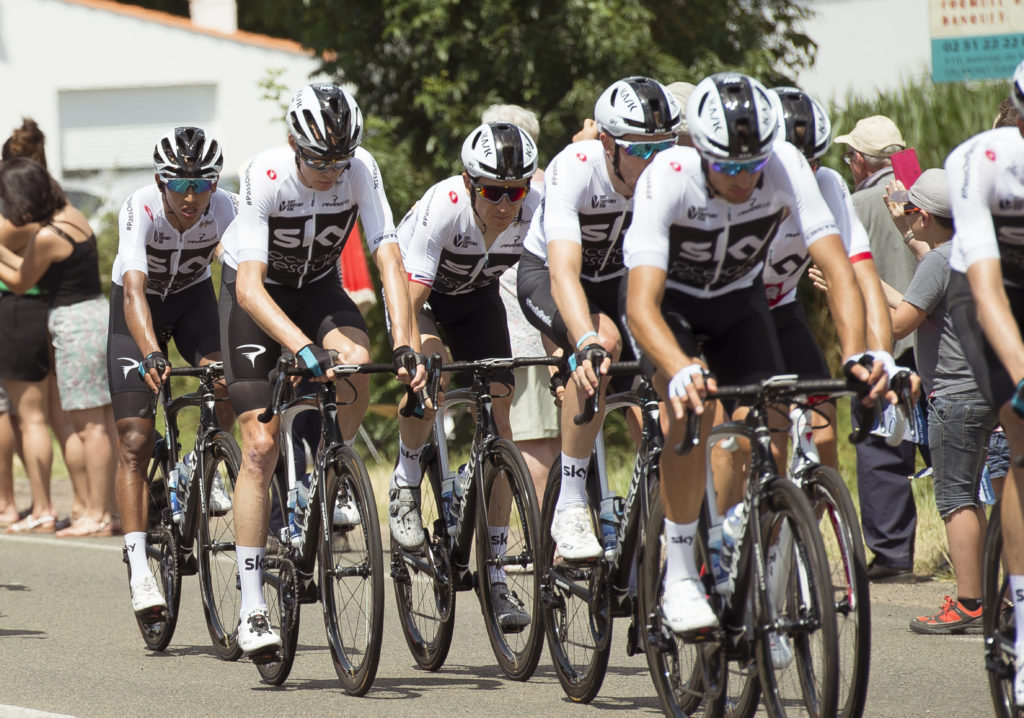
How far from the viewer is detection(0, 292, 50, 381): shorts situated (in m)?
11.3

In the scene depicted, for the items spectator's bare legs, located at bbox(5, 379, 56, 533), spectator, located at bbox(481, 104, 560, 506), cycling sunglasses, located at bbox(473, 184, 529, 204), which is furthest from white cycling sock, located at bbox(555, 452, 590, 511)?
spectator's bare legs, located at bbox(5, 379, 56, 533)

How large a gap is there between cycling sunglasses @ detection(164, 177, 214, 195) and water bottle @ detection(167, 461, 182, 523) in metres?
1.29

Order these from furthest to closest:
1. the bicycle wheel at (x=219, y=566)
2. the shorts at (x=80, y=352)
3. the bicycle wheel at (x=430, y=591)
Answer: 1. the shorts at (x=80, y=352)
2. the bicycle wheel at (x=219, y=566)
3. the bicycle wheel at (x=430, y=591)

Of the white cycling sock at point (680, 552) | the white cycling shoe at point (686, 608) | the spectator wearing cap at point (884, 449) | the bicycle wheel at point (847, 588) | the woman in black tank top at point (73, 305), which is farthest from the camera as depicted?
the woman in black tank top at point (73, 305)

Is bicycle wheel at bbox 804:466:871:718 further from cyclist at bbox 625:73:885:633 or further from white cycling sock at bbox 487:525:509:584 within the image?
white cycling sock at bbox 487:525:509:584

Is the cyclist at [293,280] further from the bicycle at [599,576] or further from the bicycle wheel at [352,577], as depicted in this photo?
the bicycle at [599,576]

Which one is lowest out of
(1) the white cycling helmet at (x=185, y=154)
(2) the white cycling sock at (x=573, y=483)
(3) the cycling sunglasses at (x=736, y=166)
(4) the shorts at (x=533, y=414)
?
(2) the white cycling sock at (x=573, y=483)

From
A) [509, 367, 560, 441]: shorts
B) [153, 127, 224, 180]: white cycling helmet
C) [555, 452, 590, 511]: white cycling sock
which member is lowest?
[555, 452, 590, 511]: white cycling sock

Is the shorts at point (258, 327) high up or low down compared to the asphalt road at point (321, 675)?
up

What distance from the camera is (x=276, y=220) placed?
6789 millimetres

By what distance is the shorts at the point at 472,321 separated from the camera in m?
7.61

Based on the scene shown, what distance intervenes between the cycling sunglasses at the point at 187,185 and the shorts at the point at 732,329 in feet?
9.45

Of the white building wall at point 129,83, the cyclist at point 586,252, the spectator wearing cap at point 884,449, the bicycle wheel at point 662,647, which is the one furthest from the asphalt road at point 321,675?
the white building wall at point 129,83

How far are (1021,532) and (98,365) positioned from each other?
7.79 m
